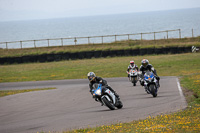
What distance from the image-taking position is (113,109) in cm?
1284

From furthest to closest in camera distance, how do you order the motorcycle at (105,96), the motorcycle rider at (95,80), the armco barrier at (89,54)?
1. the armco barrier at (89,54)
2. the motorcycle rider at (95,80)
3. the motorcycle at (105,96)

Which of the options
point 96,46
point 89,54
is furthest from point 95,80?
point 96,46

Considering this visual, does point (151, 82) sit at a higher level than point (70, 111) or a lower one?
higher

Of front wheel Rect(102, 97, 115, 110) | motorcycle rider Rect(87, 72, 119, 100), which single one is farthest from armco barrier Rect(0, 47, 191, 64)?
front wheel Rect(102, 97, 115, 110)

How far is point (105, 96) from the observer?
12.5 meters

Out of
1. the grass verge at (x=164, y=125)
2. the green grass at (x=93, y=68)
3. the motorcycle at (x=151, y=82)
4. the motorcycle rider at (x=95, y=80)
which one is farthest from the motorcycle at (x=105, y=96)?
the green grass at (x=93, y=68)

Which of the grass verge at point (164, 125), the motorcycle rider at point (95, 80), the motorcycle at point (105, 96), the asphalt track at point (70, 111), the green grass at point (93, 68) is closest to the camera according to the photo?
the grass verge at point (164, 125)

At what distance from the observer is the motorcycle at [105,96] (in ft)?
40.8

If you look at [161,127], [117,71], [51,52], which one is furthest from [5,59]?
[161,127]

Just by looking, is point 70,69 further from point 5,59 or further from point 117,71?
point 5,59

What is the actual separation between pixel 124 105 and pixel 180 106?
95.7 inches

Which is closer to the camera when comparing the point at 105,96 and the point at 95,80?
the point at 105,96

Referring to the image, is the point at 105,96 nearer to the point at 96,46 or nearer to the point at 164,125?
the point at 164,125

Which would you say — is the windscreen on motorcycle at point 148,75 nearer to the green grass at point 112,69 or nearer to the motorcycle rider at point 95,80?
the green grass at point 112,69
